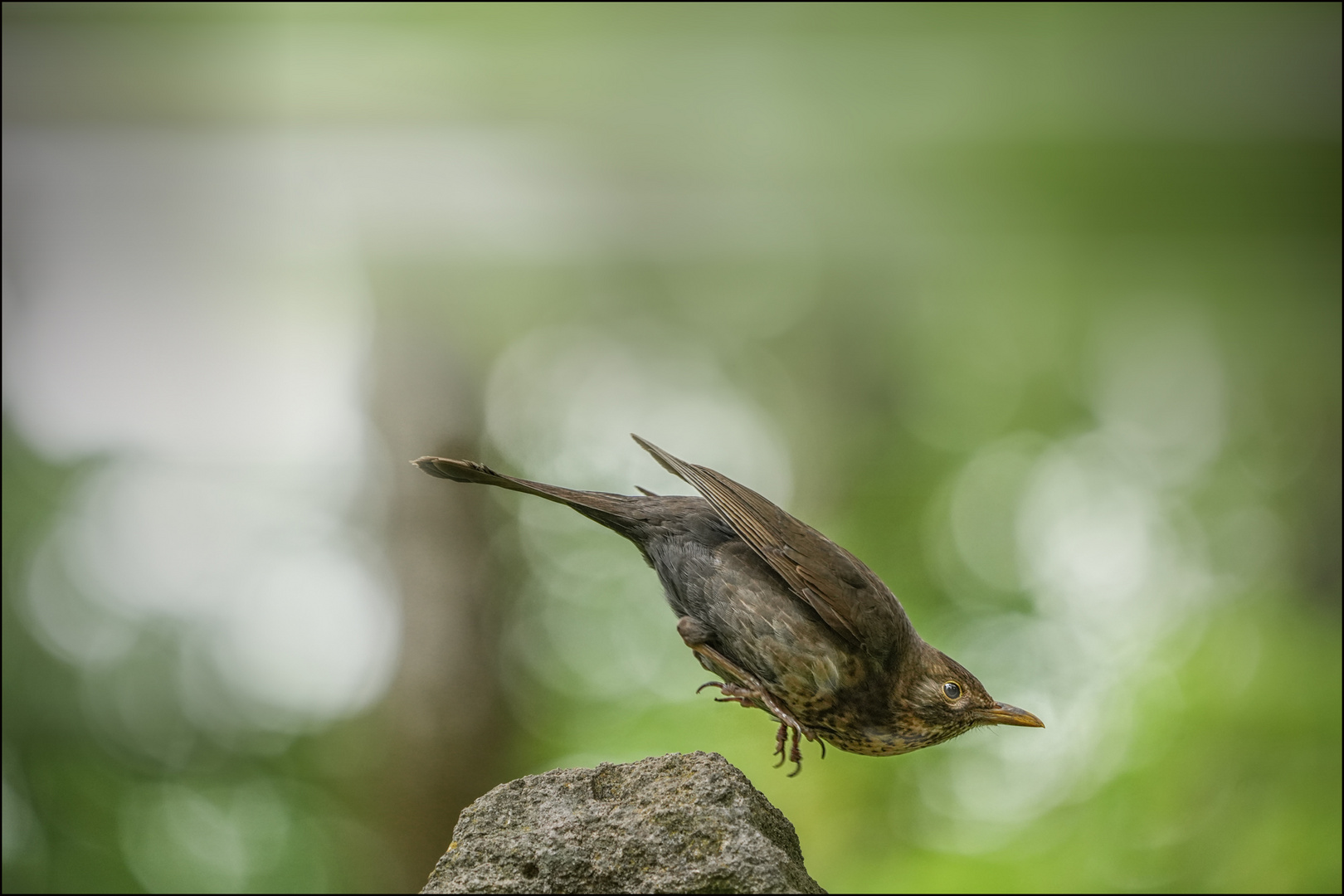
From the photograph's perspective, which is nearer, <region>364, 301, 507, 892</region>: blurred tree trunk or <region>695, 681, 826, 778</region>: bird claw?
<region>695, 681, 826, 778</region>: bird claw

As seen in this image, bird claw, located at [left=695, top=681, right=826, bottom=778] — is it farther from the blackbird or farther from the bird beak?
the bird beak

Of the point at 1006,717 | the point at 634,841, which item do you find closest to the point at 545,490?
the point at 634,841

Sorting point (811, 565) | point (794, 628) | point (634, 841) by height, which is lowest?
point (634, 841)

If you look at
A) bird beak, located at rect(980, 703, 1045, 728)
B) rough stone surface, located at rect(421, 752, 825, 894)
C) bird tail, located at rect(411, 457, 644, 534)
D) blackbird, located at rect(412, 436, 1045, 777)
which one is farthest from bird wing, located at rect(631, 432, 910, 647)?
rough stone surface, located at rect(421, 752, 825, 894)

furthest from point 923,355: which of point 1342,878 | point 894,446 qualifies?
point 1342,878

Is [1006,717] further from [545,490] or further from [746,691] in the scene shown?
[545,490]

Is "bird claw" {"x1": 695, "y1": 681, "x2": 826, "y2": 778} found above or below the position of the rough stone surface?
above

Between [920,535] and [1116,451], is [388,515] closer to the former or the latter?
[920,535]
